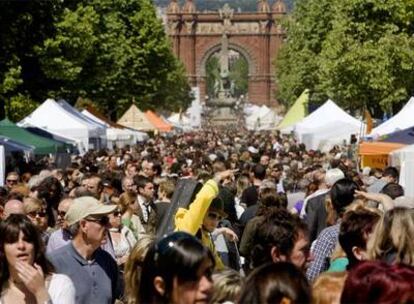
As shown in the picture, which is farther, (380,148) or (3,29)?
(3,29)

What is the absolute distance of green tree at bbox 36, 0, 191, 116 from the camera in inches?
1869

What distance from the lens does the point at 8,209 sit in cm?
1183

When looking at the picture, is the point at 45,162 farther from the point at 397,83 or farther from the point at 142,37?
the point at 142,37

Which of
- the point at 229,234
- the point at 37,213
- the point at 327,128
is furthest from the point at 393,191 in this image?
Result: the point at 327,128

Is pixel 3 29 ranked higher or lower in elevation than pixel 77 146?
higher

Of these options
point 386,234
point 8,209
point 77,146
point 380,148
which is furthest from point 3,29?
point 386,234

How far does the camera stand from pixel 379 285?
461 cm

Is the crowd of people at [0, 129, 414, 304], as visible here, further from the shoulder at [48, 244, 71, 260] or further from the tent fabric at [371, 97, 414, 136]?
the tent fabric at [371, 97, 414, 136]

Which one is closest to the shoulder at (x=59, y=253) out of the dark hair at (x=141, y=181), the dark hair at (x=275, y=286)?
the dark hair at (x=275, y=286)

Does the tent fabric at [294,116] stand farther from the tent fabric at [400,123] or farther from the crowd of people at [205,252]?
the crowd of people at [205,252]

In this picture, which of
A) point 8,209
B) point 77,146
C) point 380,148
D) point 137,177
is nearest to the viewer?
point 8,209

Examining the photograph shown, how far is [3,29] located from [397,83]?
42.4ft

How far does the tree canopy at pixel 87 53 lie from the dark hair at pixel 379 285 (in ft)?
116

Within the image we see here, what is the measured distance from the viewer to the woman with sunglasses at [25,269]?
286 inches
